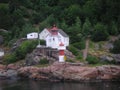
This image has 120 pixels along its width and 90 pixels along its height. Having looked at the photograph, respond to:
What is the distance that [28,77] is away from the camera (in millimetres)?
83312

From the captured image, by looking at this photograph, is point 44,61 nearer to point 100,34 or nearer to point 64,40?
point 64,40

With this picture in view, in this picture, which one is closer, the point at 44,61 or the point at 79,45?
the point at 44,61

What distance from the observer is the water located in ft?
237

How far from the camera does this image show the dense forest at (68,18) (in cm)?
9486

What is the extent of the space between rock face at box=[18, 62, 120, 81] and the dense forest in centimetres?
1016

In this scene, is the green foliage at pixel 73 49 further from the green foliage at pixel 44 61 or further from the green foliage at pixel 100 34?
the green foliage at pixel 100 34

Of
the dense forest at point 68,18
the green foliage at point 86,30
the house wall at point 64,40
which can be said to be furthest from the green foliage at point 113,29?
the house wall at point 64,40

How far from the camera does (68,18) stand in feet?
336

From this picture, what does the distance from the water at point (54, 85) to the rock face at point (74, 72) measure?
314cm

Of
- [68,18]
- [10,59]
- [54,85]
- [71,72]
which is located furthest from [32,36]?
[54,85]

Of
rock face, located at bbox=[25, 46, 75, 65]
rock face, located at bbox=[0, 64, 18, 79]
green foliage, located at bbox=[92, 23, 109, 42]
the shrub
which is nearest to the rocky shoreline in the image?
rock face, located at bbox=[0, 64, 18, 79]

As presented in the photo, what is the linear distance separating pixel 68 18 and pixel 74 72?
2356 centimetres

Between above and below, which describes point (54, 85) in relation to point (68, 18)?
below

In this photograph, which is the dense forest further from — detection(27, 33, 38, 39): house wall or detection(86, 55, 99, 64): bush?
detection(86, 55, 99, 64): bush
